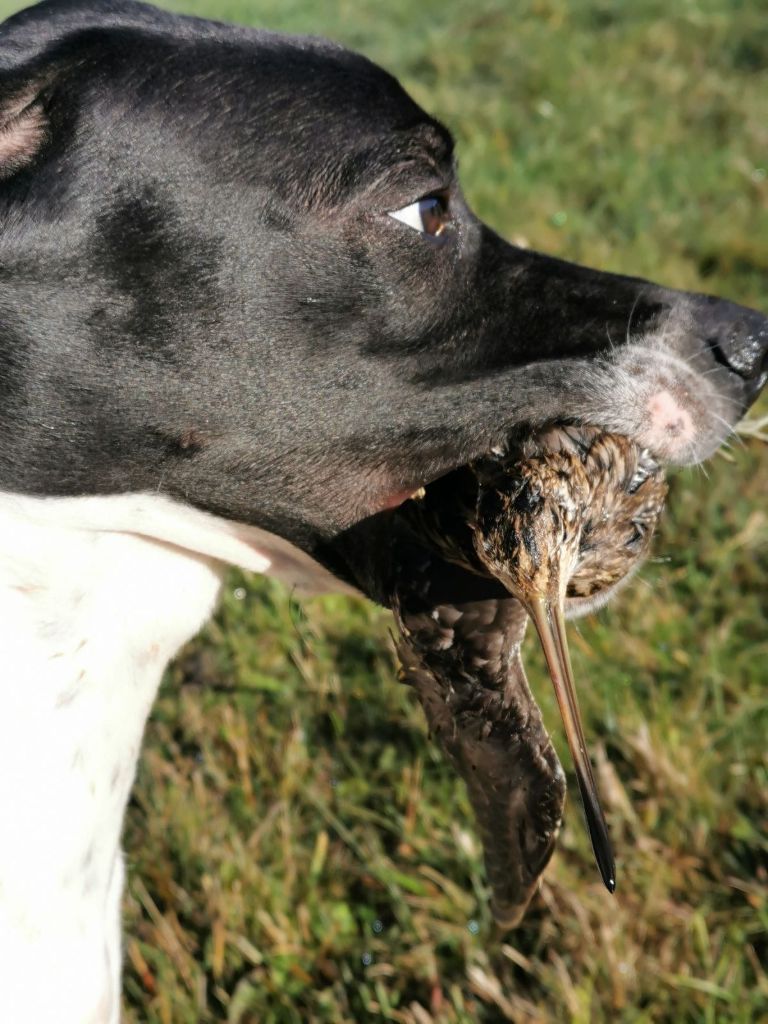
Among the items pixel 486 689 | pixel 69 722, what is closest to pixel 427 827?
pixel 486 689

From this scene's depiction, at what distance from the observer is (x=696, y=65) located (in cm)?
691

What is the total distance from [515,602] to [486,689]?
0.47 feet

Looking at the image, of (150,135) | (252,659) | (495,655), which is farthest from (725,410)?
(252,659)

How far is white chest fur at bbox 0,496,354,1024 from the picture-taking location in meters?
2.10

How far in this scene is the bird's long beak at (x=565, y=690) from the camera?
1870 millimetres

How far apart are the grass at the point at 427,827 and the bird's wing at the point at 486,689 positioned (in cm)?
54

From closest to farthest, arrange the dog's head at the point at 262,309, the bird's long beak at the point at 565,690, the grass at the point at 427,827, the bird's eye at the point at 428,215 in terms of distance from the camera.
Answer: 1. the bird's long beak at the point at 565,690
2. the dog's head at the point at 262,309
3. the bird's eye at the point at 428,215
4. the grass at the point at 427,827

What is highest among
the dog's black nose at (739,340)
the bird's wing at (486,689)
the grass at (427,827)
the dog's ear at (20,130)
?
the dog's ear at (20,130)

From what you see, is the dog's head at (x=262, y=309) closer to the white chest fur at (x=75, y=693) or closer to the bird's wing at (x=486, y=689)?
the white chest fur at (x=75, y=693)

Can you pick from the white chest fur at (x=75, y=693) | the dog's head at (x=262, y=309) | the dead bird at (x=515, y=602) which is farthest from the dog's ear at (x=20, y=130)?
the dead bird at (x=515, y=602)

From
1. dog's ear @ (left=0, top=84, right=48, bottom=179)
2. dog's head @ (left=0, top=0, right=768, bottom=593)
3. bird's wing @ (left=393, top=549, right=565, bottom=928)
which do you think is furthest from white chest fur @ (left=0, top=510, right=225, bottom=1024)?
dog's ear @ (left=0, top=84, right=48, bottom=179)

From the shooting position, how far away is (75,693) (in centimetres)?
215

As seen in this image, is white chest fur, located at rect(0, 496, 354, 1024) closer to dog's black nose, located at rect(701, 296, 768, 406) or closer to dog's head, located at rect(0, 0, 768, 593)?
dog's head, located at rect(0, 0, 768, 593)

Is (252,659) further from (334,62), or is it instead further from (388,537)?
(334,62)
